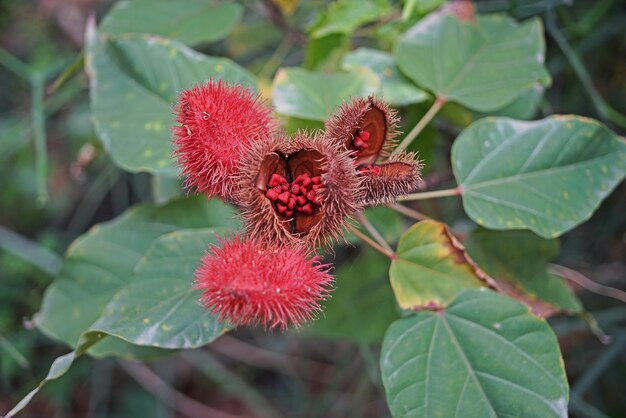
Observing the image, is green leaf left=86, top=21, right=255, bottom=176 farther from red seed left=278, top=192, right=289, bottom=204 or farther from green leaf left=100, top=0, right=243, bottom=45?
red seed left=278, top=192, right=289, bottom=204

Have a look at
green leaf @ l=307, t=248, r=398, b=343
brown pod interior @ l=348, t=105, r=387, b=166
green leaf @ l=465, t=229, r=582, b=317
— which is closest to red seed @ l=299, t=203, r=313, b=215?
brown pod interior @ l=348, t=105, r=387, b=166

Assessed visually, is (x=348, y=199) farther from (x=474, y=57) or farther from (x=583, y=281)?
(x=583, y=281)

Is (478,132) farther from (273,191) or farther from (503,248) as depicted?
(273,191)

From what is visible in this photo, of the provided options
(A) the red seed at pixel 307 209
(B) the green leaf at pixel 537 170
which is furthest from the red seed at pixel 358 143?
(B) the green leaf at pixel 537 170

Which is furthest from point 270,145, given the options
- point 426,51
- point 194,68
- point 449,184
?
point 449,184

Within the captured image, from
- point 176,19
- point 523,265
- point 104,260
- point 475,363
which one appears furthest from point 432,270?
point 176,19

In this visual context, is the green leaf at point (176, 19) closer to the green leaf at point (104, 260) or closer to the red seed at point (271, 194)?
the green leaf at point (104, 260)
